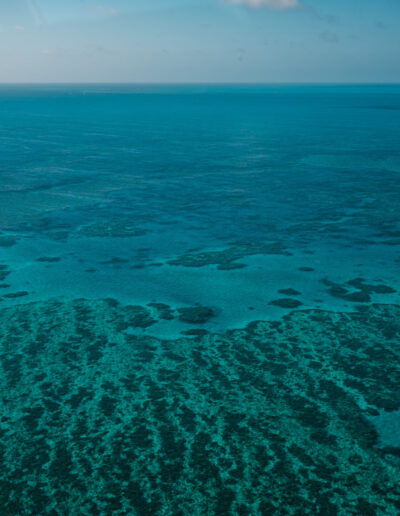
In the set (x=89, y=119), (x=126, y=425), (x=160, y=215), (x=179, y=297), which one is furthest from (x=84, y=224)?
(x=89, y=119)

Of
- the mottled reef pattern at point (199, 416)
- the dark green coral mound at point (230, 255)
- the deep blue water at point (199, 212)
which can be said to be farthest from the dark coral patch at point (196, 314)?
the dark green coral mound at point (230, 255)

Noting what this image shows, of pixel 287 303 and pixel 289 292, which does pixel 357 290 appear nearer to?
pixel 289 292

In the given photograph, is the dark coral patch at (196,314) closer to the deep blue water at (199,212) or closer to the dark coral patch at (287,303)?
the deep blue water at (199,212)

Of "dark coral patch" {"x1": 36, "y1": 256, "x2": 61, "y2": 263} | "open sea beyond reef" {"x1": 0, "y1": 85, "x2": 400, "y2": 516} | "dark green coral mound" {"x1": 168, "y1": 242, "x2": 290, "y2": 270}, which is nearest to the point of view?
"open sea beyond reef" {"x1": 0, "y1": 85, "x2": 400, "y2": 516}

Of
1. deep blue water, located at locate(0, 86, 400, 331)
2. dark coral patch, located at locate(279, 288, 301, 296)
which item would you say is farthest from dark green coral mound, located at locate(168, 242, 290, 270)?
dark coral patch, located at locate(279, 288, 301, 296)

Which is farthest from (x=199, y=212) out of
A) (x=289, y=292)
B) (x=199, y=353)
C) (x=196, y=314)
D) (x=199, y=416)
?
(x=199, y=416)

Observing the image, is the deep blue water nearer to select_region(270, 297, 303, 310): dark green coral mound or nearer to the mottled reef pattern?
select_region(270, 297, 303, 310): dark green coral mound
